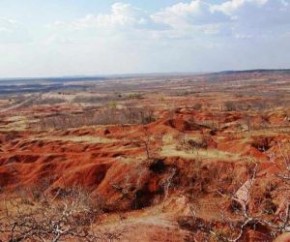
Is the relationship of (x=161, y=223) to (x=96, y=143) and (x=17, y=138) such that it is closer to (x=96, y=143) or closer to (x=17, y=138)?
(x=96, y=143)

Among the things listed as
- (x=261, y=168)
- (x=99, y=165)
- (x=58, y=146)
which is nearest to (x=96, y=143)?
(x=58, y=146)

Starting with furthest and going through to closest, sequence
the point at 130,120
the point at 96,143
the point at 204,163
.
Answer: the point at 130,120
the point at 96,143
the point at 204,163

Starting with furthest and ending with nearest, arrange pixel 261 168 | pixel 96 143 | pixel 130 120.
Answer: pixel 130 120 < pixel 96 143 < pixel 261 168

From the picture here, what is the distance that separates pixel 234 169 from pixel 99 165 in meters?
7.60

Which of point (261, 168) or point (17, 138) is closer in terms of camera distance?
point (261, 168)

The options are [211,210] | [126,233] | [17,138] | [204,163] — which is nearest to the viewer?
[126,233]

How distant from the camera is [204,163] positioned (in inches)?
1107

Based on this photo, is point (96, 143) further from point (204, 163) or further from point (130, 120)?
point (130, 120)

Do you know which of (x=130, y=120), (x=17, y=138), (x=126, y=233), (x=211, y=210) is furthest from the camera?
(x=130, y=120)

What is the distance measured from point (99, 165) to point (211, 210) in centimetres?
903

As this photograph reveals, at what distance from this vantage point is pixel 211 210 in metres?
22.4

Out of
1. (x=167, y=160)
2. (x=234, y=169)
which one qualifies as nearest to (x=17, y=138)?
(x=167, y=160)

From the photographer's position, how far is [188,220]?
19.2 m

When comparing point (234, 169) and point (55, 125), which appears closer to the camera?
point (234, 169)
